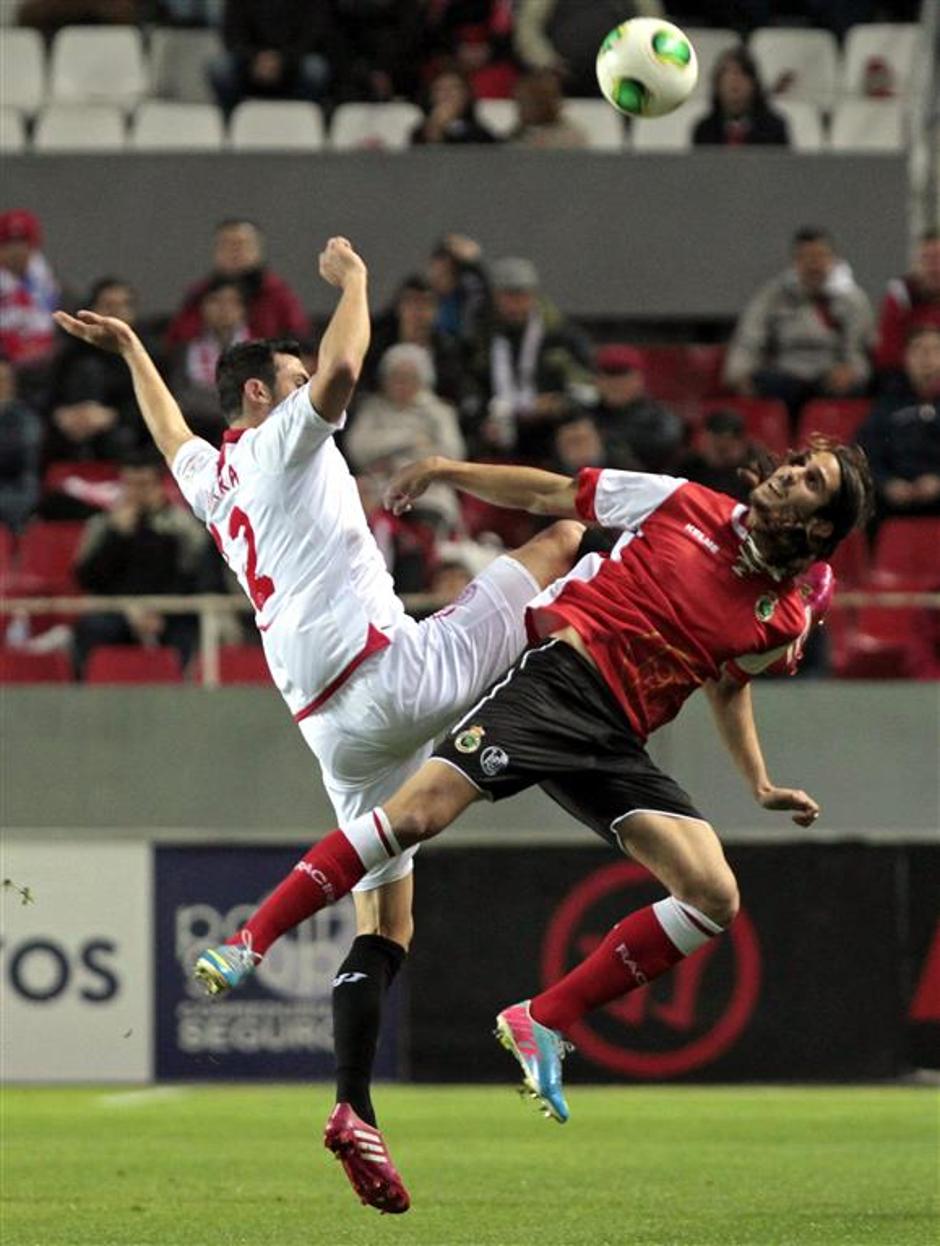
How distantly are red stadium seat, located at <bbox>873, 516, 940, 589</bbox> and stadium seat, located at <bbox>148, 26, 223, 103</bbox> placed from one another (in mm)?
6369

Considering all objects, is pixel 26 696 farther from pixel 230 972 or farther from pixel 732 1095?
pixel 230 972

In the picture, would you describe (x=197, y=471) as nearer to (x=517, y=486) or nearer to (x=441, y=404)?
(x=517, y=486)

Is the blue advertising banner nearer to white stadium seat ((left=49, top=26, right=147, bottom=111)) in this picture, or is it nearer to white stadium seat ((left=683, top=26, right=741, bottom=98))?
white stadium seat ((left=49, top=26, right=147, bottom=111))

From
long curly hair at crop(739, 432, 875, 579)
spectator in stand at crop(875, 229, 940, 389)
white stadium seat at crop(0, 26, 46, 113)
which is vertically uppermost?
white stadium seat at crop(0, 26, 46, 113)

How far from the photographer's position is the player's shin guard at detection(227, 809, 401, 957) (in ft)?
25.2

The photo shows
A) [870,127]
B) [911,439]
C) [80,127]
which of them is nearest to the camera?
[911,439]

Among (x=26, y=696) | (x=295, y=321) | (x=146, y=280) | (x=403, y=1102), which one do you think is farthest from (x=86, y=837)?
(x=146, y=280)

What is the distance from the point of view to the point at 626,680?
315 inches

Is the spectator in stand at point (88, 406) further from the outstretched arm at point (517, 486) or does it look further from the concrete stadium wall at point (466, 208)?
the outstretched arm at point (517, 486)

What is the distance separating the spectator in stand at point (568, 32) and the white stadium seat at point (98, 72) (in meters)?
2.62

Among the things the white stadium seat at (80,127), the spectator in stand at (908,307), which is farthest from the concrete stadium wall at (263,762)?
the white stadium seat at (80,127)

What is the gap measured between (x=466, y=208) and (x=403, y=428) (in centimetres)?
365

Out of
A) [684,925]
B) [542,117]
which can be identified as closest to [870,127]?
[542,117]

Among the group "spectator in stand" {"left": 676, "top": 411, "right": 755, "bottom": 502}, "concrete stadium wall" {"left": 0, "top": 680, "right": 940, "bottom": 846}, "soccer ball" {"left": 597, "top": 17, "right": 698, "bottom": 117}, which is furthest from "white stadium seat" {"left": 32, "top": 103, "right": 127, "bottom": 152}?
"soccer ball" {"left": 597, "top": 17, "right": 698, "bottom": 117}
